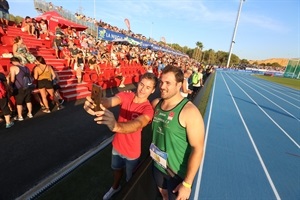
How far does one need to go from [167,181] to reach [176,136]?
812 millimetres

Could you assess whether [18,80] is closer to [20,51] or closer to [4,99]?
[4,99]

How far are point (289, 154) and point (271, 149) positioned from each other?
1.88ft

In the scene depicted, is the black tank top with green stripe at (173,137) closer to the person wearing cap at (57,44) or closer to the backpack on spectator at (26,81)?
the backpack on spectator at (26,81)

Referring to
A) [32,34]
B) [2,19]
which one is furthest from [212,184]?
[2,19]

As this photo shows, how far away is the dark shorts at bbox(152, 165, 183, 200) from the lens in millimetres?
2537

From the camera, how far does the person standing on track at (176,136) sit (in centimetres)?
211

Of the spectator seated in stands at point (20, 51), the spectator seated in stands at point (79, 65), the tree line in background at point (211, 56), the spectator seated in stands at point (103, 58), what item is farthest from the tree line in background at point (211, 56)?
the spectator seated in stands at point (20, 51)

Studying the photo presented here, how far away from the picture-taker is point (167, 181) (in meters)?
2.69

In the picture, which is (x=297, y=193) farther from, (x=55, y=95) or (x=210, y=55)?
(x=210, y=55)

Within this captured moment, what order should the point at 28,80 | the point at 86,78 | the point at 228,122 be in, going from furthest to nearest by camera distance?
the point at 86,78, the point at 228,122, the point at 28,80

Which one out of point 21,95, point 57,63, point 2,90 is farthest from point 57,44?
point 2,90

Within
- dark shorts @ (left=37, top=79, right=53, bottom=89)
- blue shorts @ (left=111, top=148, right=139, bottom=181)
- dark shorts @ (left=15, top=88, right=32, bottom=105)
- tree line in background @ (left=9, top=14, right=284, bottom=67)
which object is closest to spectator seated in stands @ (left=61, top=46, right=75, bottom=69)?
dark shorts @ (left=37, top=79, right=53, bottom=89)

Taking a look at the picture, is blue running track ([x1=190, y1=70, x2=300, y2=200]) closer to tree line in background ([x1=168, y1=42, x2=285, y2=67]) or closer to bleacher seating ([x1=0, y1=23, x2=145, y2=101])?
bleacher seating ([x1=0, y1=23, x2=145, y2=101])

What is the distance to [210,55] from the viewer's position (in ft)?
334
